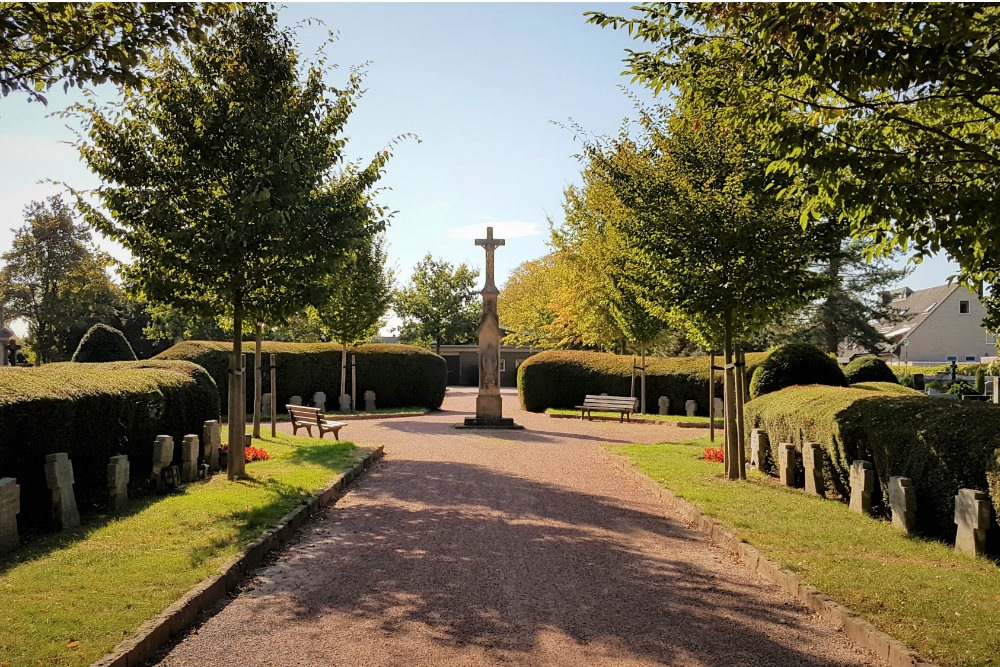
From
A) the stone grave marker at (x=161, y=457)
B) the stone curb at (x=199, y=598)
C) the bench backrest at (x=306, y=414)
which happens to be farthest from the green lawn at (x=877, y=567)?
the bench backrest at (x=306, y=414)

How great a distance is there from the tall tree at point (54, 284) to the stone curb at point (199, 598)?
42492 millimetres

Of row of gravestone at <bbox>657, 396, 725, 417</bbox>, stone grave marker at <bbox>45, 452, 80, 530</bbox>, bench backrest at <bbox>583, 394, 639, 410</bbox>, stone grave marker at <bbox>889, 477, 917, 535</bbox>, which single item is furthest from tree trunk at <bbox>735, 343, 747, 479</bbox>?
row of gravestone at <bbox>657, 396, 725, 417</bbox>

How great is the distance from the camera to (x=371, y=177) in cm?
1192

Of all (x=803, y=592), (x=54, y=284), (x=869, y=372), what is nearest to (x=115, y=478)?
(x=803, y=592)

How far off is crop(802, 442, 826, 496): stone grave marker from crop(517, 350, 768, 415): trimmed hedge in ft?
49.2

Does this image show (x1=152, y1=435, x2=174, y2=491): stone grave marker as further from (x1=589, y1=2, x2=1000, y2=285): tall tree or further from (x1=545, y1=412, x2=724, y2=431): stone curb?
(x1=545, y1=412, x2=724, y2=431): stone curb

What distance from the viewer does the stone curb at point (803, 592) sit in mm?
4234

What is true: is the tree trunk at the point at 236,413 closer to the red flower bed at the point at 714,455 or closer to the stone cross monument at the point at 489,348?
the red flower bed at the point at 714,455

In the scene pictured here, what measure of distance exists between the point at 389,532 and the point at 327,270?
4403 millimetres

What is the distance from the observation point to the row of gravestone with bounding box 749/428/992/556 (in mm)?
6258

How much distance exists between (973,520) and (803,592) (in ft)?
6.90

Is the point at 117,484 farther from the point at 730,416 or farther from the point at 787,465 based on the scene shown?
the point at 787,465

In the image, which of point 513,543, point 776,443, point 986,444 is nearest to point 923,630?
point 986,444

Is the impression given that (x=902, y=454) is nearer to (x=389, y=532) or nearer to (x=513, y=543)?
(x=513, y=543)
